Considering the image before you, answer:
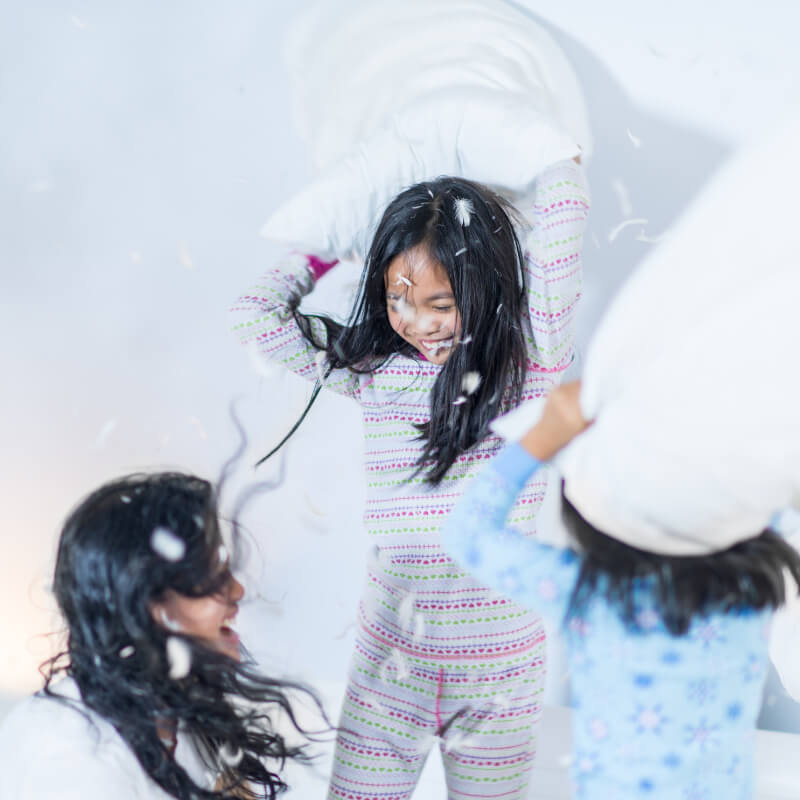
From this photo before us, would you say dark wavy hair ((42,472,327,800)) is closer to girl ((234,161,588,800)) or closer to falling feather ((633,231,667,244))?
girl ((234,161,588,800))

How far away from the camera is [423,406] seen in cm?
89

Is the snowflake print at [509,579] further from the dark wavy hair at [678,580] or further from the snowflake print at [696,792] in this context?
the snowflake print at [696,792]

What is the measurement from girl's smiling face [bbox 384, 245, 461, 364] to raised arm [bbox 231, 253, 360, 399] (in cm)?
11

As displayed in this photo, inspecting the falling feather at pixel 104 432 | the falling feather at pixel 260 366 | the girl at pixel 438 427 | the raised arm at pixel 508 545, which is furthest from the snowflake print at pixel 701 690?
the falling feather at pixel 104 432

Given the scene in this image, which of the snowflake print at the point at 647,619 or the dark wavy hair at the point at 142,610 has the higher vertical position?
the snowflake print at the point at 647,619

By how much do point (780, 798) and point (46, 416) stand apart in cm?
99

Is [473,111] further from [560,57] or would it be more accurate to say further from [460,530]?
[460,530]

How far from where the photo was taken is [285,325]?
90 centimetres

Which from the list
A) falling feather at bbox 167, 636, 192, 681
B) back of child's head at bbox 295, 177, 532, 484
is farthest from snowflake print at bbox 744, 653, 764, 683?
falling feather at bbox 167, 636, 192, 681

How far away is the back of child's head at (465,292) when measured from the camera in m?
0.82

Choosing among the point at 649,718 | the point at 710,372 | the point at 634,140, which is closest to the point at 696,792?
the point at 649,718

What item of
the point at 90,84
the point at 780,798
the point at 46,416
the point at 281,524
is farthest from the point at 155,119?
the point at 780,798

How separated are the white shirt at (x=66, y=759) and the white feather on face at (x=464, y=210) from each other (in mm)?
516

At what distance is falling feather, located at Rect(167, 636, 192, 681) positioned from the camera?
0.71 metres
